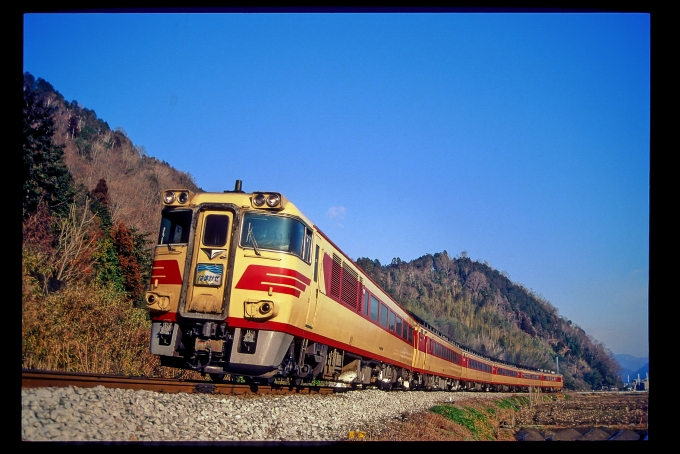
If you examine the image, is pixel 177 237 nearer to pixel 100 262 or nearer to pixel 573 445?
pixel 573 445

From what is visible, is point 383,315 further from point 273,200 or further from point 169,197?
point 169,197

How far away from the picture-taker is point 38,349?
12.3m

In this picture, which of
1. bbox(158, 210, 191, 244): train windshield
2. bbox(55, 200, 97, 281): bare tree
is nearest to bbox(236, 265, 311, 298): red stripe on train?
bbox(158, 210, 191, 244): train windshield

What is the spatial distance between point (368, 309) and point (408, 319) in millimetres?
7710

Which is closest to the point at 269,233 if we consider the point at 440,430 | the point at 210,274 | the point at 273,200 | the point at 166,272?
the point at 273,200

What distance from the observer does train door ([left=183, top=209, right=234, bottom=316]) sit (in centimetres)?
993

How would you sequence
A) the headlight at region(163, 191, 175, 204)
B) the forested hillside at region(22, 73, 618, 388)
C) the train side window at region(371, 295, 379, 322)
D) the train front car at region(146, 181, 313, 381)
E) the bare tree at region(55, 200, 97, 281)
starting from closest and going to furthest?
the train front car at region(146, 181, 313, 381) → the headlight at region(163, 191, 175, 204) → the forested hillside at region(22, 73, 618, 388) → the train side window at region(371, 295, 379, 322) → the bare tree at region(55, 200, 97, 281)

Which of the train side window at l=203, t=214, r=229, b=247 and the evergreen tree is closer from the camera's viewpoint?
the train side window at l=203, t=214, r=229, b=247

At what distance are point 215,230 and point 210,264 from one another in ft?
2.11

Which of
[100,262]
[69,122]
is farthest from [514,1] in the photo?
[69,122]

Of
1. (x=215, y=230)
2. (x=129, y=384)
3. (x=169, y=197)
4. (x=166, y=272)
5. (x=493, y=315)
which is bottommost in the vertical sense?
(x=129, y=384)

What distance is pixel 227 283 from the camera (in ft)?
32.6

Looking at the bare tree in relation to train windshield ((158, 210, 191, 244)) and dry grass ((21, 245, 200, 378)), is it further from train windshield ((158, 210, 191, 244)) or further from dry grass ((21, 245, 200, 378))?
train windshield ((158, 210, 191, 244))

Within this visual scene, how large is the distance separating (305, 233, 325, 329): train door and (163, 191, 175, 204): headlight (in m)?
2.91
